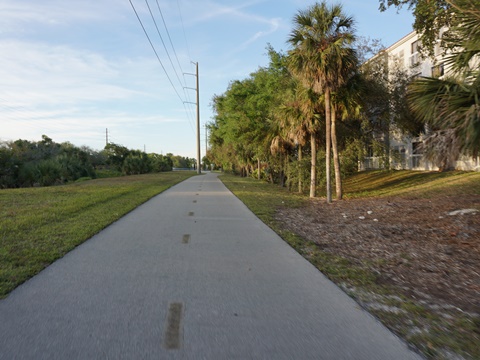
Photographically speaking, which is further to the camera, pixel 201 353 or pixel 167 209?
pixel 167 209

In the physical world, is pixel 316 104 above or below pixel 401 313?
above

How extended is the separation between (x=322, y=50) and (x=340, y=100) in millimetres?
2617

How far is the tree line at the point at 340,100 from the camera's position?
28.0 ft

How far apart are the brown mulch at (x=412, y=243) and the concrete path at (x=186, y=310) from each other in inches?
49.8

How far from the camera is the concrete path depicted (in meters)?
3.60

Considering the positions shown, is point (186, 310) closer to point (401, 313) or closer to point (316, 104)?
point (401, 313)

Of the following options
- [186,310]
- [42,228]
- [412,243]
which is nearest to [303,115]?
[412,243]

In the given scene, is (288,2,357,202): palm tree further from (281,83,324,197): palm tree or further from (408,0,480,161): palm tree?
(408,0,480,161): palm tree

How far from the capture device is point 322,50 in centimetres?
1619

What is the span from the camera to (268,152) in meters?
28.3

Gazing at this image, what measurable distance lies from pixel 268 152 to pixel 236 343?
24.9 metres

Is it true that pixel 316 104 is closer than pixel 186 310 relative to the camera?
Result: No

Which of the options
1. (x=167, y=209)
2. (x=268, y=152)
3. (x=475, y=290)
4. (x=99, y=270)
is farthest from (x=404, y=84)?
(x=99, y=270)

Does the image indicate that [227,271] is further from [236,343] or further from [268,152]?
[268,152]
